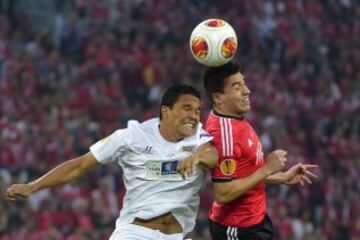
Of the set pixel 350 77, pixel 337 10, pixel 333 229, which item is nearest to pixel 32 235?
pixel 333 229

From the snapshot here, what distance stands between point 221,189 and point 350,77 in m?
15.6

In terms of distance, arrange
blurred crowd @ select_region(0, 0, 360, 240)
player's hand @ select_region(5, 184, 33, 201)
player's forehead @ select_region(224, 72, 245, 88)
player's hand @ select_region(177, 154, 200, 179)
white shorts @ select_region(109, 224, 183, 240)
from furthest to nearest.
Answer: blurred crowd @ select_region(0, 0, 360, 240) < player's forehead @ select_region(224, 72, 245, 88) < white shorts @ select_region(109, 224, 183, 240) < player's hand @ select_region(5, 184, 33, 201) < player's hand @ select_region(177, 154, 200, 179)

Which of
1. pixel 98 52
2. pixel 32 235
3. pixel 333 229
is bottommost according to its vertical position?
pixel 333 229

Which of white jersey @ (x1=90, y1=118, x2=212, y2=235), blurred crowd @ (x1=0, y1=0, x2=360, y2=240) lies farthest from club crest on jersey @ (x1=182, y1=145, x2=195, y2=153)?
blurred crowd @ (x1=0, y1=0, x2=360, y2=240)

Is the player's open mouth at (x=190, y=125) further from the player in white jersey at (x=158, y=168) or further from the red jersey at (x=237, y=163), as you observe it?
the red jersey at (x=237, y=163)

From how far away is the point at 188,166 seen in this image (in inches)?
300

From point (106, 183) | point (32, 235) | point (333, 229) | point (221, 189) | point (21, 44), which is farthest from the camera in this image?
point (21, 44)

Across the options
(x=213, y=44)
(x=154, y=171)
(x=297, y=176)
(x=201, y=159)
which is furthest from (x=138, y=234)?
(x=213, y=44)

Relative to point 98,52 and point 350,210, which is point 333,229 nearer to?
point 350,210

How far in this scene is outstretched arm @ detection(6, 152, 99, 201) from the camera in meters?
8.07

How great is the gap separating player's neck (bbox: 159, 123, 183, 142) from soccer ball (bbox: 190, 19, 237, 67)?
1.69 feet

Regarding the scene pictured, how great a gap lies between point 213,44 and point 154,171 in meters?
0.93

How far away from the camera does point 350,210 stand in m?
19.0

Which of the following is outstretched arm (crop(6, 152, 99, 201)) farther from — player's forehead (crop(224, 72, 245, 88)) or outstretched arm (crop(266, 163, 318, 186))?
outstretched arm (crop(266, 163, 318, 186))
